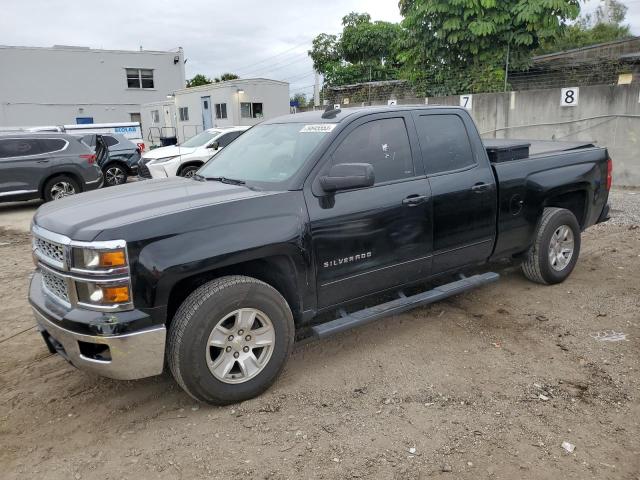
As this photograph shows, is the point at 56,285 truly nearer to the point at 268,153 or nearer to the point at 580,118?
the point at 268,153

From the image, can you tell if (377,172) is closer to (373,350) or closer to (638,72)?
(373,350)

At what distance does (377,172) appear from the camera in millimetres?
3896

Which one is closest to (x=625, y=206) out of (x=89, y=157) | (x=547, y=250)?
(x=547, y=250)

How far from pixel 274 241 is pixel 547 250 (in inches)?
124

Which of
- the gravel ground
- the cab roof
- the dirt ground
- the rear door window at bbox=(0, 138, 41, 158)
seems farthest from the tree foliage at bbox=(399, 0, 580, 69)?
the dirt ground

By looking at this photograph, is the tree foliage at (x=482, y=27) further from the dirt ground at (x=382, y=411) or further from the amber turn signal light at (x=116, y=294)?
the amber turn signal light at (x=116, y=294)

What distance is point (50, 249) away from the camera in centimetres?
316

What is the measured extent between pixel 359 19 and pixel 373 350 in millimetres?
30625

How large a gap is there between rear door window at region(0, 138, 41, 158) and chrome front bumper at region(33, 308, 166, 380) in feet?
31.0

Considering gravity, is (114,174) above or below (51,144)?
below

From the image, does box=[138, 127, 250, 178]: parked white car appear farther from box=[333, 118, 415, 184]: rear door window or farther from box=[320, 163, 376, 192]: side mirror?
box=[320, 163, 376, 192]: side mirror

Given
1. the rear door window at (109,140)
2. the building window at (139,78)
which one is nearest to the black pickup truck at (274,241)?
A: the rear door window at (109,140)

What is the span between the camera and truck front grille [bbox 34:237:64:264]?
303cm

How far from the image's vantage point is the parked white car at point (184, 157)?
12406mm
